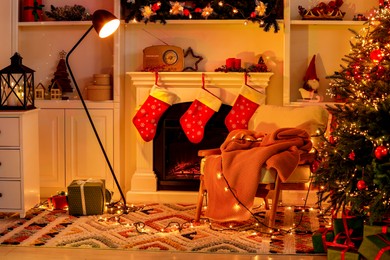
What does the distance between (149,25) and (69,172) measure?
140cm

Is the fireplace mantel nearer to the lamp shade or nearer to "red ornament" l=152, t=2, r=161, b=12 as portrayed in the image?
"red ornament" l=152, t=2, r=161, b=12

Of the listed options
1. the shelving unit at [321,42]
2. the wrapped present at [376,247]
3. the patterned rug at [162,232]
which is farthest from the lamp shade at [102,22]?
the wrapped present at [376,247]

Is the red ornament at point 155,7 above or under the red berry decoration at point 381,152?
above

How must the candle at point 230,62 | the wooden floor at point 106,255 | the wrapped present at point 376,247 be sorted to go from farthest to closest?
the candle at point 230,62
the wooden floor at point 106,255
the wrapped present at point 376,247

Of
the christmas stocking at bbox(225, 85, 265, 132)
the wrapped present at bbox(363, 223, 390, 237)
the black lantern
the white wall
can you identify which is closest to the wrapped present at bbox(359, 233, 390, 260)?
the wrapped present at bbox(363, 223, 390, 237)

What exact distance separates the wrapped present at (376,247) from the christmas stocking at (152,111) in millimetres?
2440

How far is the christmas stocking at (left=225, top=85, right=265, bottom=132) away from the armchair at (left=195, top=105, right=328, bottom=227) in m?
0.08

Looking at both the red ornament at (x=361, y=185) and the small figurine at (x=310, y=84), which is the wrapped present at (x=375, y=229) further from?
the small figurine at (x=310, y=84)

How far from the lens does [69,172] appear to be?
596 centimetres

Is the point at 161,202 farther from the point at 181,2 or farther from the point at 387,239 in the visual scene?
the point at 387,239

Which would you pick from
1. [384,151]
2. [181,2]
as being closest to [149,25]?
[181,2]

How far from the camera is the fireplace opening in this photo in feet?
19.3

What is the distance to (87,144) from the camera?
5926 millimetres

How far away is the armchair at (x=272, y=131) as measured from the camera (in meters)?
4.67
